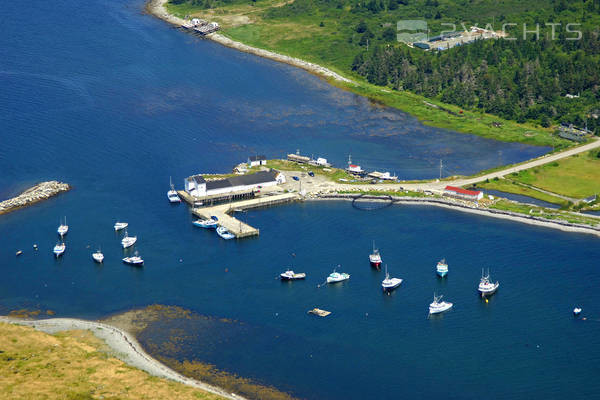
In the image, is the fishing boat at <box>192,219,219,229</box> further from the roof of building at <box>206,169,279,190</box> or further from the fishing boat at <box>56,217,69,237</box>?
the fishing boat at <box>56,217,69,237</box>

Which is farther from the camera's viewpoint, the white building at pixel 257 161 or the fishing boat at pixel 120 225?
the white building at pixel 257 161

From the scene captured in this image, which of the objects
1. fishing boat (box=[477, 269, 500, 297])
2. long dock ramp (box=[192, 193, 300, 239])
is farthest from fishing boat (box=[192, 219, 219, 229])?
fishing boat (box=[477, 269, 500, 297])

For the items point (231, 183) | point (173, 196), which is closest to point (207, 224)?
point (173, 196)

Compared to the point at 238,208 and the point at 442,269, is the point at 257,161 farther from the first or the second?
the point at 442,269

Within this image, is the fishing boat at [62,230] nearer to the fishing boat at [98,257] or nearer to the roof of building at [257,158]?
the fishing boat at [98,257]

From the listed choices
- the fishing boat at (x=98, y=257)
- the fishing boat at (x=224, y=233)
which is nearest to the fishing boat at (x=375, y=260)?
the fishing boat at (x=224, y=233)

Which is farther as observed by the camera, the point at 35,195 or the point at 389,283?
the point at 35,195

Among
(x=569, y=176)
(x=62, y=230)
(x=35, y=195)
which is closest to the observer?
(x=62, y=230)

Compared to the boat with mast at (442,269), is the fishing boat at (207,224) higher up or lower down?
higher up
